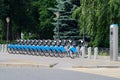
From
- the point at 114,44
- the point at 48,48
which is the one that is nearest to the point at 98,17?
the point at 48,48

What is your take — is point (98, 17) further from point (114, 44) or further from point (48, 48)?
point (114, 44)

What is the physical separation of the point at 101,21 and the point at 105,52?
9.04ft

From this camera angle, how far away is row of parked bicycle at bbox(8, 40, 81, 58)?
32719 millimetres

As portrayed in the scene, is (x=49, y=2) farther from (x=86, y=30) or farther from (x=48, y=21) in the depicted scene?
(x=86, y=30)

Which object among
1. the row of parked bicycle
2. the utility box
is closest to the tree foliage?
the row of parked bicycle

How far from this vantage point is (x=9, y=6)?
65.4m

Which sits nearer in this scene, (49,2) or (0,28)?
(49,2)

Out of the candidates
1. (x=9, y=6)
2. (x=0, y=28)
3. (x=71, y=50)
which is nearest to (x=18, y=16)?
(x=9, y=6)

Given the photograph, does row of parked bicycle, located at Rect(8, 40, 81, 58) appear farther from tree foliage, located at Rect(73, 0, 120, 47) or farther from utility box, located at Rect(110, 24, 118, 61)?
utility box, located at Rect(110, 24, 118, 61)

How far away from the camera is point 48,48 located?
1357 inches

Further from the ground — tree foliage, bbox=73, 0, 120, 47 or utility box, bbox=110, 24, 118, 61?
tree foliage, bbox=73, 0, 120, 47

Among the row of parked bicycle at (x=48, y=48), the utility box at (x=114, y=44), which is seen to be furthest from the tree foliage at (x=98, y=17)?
the utility box at (x=114, y=44)

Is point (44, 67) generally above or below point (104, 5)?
below

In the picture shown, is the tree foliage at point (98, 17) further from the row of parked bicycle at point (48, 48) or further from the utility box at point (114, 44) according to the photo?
the utility box at point (114, 44)
